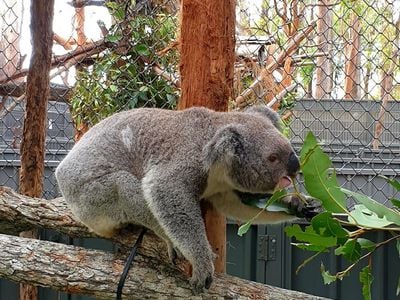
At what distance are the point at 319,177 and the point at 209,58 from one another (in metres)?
0.81

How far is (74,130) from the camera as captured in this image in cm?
310

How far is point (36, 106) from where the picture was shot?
2082 millimetres

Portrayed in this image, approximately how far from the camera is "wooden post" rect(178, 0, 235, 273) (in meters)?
1.72

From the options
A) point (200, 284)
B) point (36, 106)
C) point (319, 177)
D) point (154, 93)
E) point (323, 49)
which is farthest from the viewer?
point (323, 49)

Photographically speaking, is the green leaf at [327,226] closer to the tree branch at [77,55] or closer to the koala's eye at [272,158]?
the koala's eye at [272,158]

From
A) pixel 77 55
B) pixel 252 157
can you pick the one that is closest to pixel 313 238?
pixel 252 157

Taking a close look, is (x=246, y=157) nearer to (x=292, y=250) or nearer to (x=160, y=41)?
(x=292, y=250)

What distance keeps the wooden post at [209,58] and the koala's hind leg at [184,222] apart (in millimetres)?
251

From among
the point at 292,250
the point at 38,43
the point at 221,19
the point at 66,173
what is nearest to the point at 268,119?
the point at 221,19

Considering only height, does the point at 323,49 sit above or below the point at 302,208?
above

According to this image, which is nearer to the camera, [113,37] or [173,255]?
[173,255]

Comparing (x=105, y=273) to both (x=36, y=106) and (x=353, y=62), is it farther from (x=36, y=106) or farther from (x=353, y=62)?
(x=353, y=62)

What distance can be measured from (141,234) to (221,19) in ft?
2.14

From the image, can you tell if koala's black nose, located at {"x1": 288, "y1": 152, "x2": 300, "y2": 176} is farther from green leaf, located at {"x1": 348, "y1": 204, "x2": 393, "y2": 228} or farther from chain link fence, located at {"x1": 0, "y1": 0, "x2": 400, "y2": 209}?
chain link fence, located at {"x1": 0, "y1": 0, "x2": 400, "y2": 209}
